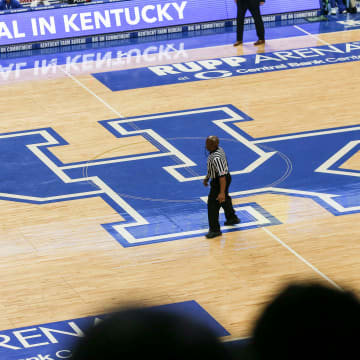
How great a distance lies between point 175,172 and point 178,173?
0.07 m

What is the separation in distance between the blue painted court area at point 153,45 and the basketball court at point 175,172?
0.39 feet

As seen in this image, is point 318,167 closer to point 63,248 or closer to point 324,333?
point 63,248

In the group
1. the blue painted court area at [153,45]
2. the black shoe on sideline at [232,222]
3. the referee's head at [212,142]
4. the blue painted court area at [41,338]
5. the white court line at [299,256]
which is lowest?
the white court line at [299,256]

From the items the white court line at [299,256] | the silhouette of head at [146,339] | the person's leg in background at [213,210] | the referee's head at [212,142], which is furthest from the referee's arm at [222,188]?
the silhouette of head at [146,339]

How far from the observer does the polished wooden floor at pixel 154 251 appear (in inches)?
472

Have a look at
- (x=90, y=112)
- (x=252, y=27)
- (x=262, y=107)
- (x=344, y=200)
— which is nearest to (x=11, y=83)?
(x=90, y=112)

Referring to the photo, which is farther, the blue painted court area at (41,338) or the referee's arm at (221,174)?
the referee's arm at (221,174)

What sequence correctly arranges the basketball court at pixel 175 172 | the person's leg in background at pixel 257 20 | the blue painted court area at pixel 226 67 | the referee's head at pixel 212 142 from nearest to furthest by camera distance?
the basketball court at pixel 175 172 → the referee's head at pixel 212 142 → the blue painted court area at pixel 226 67 → the person's leg in background at pixel 257 20

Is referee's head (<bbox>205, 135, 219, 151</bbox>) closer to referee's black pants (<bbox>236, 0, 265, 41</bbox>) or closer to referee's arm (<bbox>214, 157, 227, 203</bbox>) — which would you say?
referee's arm (<bbox>214, 157, 227, 203</bbox>)

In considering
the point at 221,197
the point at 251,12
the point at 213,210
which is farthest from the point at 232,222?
the point at 251,12

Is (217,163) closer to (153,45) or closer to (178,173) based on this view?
(178,173)

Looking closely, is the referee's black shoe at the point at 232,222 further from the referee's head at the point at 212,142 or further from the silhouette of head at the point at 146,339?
the silhouette of head at the point at 146,339

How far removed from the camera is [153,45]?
26453 millimetres

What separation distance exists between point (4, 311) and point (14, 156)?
6.94 metres
